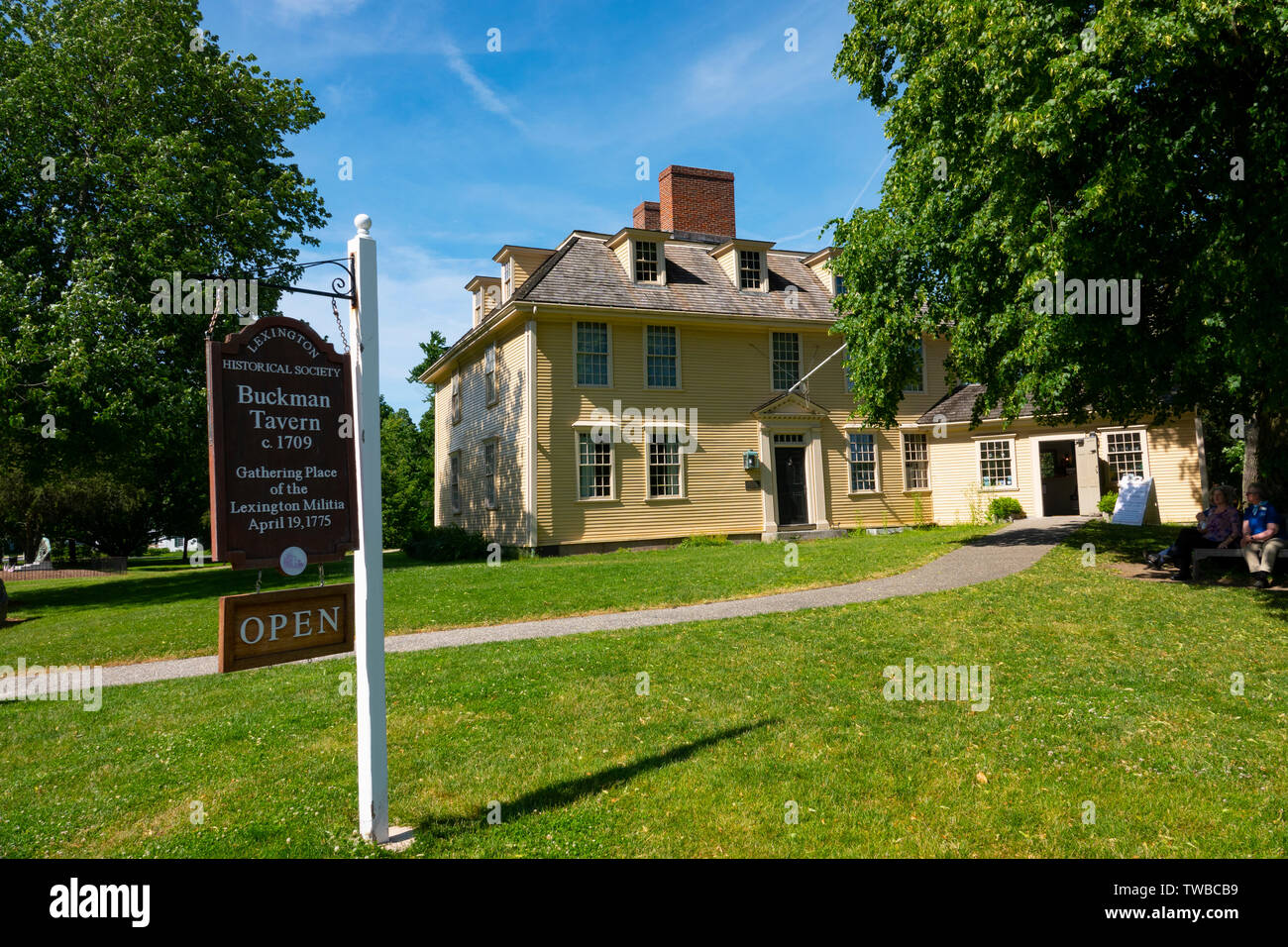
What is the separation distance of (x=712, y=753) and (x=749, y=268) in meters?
21.7

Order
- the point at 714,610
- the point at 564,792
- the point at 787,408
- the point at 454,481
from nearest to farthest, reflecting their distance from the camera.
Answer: the point at 564,792, the point at 714,610, the point at 787,408, the point at 454,481

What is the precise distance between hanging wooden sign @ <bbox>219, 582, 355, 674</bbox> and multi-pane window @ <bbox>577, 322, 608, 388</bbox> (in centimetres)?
1763

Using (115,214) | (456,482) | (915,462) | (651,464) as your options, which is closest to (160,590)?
(115,214)

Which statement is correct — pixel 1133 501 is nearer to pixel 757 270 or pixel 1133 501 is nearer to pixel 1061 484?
pixel 1061 484

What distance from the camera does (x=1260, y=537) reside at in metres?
10.8

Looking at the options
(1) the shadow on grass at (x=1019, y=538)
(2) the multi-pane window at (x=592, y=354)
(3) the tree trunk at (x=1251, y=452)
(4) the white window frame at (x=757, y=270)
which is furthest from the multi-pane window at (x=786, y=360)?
(3) the tree trunk at (x=1251, y=452)

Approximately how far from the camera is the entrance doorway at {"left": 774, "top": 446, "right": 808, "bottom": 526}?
952 inches

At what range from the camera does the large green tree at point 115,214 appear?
1673 centimetres

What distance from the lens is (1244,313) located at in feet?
28.4

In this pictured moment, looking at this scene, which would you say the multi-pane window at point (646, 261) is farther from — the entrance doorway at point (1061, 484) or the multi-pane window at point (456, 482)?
the entrance doorway at point (1061, 484)

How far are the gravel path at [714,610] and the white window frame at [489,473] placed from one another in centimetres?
1312

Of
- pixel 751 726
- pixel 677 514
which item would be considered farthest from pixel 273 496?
pixel 677 514
